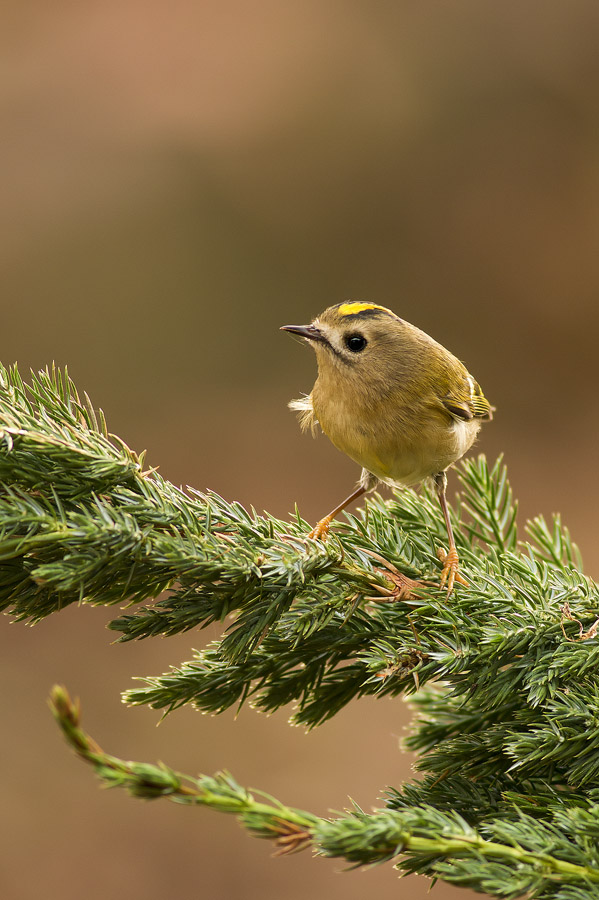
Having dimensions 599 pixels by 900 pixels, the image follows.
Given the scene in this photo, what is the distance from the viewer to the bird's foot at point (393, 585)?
103 centimetres

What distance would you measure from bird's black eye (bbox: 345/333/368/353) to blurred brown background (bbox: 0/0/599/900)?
7.86ft

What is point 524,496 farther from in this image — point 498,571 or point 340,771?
point 498,571

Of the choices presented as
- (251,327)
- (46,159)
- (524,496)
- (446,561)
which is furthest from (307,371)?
(446,561)

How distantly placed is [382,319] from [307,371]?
286 cm

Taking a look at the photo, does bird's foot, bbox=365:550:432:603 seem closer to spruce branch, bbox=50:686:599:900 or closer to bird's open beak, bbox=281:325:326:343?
spruce branch, bbox=50:686:599:900

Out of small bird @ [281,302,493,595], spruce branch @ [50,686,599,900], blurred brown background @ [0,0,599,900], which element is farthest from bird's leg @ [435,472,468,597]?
blurred brown background @ [0,0,599,900]

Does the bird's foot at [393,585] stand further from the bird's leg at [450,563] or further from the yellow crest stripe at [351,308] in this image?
the yellow crest stripe at [351,308]

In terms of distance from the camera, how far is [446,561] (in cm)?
121

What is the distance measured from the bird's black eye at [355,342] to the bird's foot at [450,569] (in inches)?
21.8

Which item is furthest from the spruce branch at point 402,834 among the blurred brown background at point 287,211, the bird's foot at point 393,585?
the blurred brown background at point 287,211

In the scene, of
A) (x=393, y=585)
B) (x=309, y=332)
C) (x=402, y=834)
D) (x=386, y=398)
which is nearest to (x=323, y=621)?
(x=393, y=585)

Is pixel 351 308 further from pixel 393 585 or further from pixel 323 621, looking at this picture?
pixel 323 621

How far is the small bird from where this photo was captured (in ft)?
5.22

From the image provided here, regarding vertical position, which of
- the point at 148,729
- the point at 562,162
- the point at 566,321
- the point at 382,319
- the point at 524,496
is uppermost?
the point at 562,162
